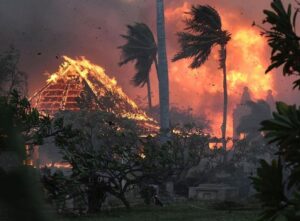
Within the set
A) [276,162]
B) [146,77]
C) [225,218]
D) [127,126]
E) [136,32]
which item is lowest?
[225,218]

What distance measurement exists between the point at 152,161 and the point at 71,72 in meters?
40.7

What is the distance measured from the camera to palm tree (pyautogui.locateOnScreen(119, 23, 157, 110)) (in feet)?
141

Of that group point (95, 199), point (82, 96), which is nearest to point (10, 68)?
point (82, 96)

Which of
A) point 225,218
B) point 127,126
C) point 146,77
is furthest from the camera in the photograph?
point 146,77

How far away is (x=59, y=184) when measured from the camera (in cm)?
1432

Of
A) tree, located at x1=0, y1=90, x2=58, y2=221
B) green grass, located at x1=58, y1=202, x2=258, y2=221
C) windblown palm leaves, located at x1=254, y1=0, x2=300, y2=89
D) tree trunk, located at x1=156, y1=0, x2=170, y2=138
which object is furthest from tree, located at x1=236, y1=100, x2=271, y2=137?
tree, located at x1=0, y1=90, x2=58, y2=221

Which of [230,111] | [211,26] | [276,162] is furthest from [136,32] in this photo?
[230,111]

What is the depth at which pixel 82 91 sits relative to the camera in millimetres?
48531

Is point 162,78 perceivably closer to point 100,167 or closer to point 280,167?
point 100,167

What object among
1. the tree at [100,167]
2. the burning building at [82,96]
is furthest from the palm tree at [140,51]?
the tree at [100,167]

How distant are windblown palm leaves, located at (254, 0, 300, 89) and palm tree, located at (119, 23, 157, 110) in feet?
131

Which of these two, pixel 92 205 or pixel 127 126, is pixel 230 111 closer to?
pixel 127 126

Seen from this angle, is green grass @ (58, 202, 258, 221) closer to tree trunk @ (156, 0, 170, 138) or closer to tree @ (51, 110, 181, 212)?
tree @ (51, 110, 181, 212)

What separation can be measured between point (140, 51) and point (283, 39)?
1626 inches
